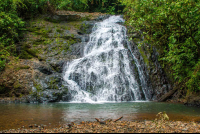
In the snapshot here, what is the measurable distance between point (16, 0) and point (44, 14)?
523 cm

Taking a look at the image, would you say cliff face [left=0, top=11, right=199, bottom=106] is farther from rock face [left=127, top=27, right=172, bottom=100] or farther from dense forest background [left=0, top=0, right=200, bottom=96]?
dense forest background [left=0, top=0, right=200, bottom=96]

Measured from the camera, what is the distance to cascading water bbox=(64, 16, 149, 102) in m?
13.1

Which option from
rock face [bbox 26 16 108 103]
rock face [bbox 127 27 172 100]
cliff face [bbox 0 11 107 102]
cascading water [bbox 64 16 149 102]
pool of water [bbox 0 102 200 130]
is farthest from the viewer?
rock face [bbox 127 27 172 100]

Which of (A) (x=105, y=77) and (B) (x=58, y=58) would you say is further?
(B) (x=58, y=58)

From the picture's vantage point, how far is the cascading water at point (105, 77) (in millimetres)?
13148

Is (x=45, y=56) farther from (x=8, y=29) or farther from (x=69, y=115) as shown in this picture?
(x=69, y=115)

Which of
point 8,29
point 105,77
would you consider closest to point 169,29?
point 105,77

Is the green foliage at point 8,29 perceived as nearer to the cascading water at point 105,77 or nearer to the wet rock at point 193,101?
the cascading water at point 105,77

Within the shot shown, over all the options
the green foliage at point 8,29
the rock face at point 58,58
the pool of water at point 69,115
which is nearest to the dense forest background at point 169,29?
the green foliage at point 8,29

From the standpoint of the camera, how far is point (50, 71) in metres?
14.6

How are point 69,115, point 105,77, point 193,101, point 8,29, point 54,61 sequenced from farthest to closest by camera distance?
point 8,29 < point 54,61 < point 105,77 < point 193,101 < point 69,115

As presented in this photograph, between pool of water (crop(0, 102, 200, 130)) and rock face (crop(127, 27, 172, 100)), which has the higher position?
rock face (crop(127, 27, 172, 100))

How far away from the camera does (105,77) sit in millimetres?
14359

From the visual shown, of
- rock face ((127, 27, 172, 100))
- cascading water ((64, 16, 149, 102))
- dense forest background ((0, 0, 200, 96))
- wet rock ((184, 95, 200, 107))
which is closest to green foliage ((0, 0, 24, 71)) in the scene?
dense forest background ((0, 0, 200, 96))
